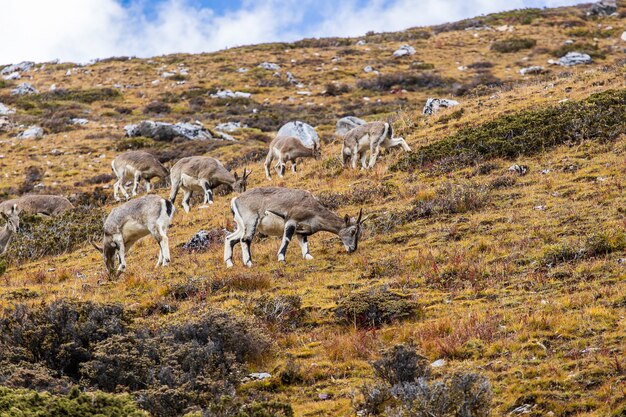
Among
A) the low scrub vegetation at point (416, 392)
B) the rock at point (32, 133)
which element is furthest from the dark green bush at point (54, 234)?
the rock at point (32, 133)

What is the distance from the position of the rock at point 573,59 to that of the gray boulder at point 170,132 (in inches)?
1216

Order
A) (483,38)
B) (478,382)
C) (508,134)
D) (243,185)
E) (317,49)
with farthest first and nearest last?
(317,49)
(483,38)
(243,185)
(508,134)
(478,382)

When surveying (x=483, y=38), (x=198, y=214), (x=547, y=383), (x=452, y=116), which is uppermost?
(x=483, y=38)

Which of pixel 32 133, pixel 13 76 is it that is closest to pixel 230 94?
pixel 32 133

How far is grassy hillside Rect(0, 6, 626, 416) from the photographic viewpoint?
7996 millimetres

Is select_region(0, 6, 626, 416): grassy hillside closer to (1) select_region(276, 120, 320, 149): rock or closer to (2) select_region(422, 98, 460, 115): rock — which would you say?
(2) select_region(422, 98, 460, 115): rock

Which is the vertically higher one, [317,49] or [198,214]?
[317,49]

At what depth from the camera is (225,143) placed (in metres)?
40.8

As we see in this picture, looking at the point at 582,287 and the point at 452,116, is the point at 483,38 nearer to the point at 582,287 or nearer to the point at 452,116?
the point at 452,116

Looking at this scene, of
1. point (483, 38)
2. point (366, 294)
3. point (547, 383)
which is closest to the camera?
point (547, 383)

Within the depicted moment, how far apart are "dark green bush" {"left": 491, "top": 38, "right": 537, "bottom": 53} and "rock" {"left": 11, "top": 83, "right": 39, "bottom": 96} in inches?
1709

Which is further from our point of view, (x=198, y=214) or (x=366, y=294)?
(x=198, y=214)

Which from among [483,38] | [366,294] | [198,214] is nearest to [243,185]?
[198,214]

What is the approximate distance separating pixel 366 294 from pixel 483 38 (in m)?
66.8
